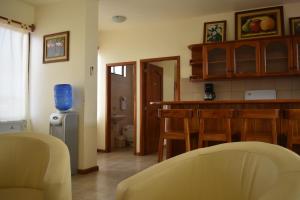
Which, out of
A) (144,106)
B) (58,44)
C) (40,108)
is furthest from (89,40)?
(144,106)

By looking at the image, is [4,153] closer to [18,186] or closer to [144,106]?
[18,186]

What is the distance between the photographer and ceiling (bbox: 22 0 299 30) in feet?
13.7

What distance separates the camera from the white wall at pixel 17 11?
388 centimetres

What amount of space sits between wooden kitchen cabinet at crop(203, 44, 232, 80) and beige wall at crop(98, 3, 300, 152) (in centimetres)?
35

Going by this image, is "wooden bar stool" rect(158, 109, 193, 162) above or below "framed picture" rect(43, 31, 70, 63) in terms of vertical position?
below

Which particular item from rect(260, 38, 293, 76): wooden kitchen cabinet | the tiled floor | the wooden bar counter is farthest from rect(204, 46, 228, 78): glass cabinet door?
the tiled floor

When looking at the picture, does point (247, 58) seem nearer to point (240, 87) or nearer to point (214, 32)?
point (240, 87)

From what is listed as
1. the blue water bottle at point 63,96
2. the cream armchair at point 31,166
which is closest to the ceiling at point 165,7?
the blue water bottle at point 63,96

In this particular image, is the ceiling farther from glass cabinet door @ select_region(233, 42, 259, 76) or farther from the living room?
glass cabinet door @ select_region(233, 42, 259, 76)

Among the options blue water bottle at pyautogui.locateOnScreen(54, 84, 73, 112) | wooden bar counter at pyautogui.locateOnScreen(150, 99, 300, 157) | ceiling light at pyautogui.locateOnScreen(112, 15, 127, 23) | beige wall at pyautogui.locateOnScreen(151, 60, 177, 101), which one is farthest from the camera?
beige wall at pyautogui.locateOnScreen(151, 60, 177, 101)

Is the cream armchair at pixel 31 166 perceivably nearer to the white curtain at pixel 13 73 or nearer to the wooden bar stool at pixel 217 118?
the wooden bar stool at pixel 217 118

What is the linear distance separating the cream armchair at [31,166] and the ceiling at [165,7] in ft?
9.80

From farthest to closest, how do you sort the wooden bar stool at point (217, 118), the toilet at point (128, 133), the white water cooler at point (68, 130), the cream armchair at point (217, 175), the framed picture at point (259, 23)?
the toilet at point (128, 133) < the framed picture at point (259, 23) < the white water cooler at point (68, 130) < the wooden bar stool at point (217, 118) < the cream armchair at point (217, 175)

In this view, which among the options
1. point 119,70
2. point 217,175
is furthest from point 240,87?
point 217,175
